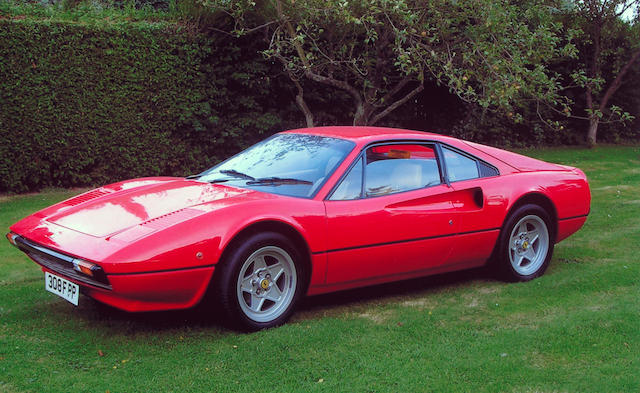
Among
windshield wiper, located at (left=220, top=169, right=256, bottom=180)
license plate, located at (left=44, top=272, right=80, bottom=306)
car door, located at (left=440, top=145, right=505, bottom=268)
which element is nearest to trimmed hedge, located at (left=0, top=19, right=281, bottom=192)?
windshield wiper, located at (left=220, top=169, right=256, bottom=180)

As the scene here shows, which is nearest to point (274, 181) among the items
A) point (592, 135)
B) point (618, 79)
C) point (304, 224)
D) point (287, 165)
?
point (287, 165)

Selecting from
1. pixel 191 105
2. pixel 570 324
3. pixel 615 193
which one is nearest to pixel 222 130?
pixel 191 105

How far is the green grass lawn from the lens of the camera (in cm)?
359

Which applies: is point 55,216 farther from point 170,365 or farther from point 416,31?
point 416,31

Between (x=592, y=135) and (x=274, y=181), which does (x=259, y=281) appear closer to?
(x=274, y=181)

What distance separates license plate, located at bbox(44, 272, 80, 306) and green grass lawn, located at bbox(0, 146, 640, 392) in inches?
9.8

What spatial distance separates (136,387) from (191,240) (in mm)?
935

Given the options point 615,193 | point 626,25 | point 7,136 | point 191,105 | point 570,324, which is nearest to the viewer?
point 570,324

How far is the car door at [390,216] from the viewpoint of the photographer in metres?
4.72

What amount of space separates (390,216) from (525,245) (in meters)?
1.62

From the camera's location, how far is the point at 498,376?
12.1ft

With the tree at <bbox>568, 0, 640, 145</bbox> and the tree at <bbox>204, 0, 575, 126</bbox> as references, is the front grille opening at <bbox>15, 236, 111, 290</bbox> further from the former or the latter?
Result: the tree at <bbox>568, 0, 640, 145</bbox>

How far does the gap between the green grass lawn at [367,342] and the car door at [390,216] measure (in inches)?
12.9

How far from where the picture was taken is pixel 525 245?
588cm
